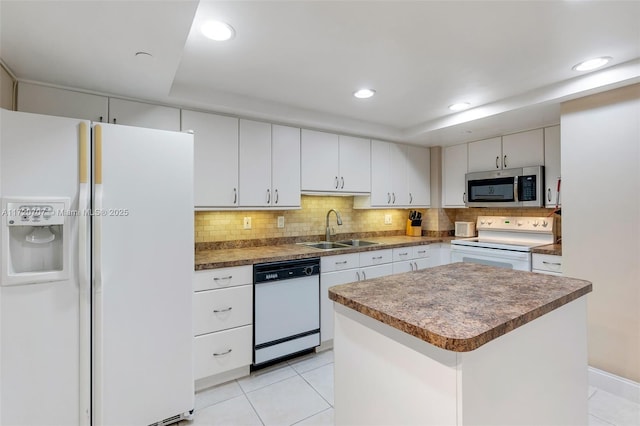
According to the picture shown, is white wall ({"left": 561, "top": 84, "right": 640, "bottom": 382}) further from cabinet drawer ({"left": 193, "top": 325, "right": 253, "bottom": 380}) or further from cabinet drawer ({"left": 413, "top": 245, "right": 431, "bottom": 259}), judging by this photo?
cabinet drawer ({"left": 193, "top": 325, "right": 253, "bottom": 380})

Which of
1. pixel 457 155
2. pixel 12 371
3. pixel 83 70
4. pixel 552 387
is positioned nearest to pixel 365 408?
pixel 552 387

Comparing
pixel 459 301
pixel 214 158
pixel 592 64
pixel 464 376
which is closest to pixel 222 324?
pixel 214 158

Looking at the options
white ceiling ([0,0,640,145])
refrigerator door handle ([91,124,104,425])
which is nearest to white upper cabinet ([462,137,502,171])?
white ceiling ([0,0,640,145])

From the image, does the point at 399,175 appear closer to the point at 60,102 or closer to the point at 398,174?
the point at 398,174

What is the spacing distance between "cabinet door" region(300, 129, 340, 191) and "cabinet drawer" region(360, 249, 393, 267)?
2.58 ft

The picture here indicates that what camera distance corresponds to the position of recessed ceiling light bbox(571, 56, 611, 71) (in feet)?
6.35

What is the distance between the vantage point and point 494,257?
3.15 meters

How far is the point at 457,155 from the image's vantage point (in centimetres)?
396

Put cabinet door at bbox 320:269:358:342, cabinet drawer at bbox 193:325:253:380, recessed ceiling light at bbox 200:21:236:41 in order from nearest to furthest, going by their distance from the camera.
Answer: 1. recessed ceiling light at bbox 200:21:236:41
2. cabinet drawer at bbox 193:325:253:380
3. cabinet door at bbox 320:269:358:342

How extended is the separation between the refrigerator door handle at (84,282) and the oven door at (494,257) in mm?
3372

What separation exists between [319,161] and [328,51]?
1430 millimetres

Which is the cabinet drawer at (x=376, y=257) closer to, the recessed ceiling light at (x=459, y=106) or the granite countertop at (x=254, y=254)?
the granite countertop at (x=254, y=254)

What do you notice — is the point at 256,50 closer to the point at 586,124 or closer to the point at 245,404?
the point at 245,404

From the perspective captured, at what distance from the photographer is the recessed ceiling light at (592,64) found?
1.93 metres
